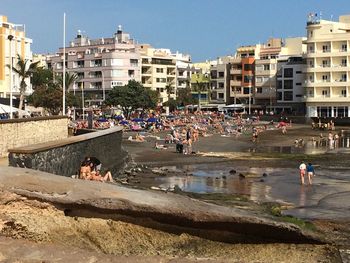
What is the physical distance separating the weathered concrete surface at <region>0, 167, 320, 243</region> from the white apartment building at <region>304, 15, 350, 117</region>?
287 ft

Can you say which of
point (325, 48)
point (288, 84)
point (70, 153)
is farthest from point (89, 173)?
point (288, 84)

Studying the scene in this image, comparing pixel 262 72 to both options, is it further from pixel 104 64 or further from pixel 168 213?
pixel 168 213

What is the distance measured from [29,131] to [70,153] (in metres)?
4.43

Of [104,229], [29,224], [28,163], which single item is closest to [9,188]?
[29,224]

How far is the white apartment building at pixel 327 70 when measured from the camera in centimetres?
9075

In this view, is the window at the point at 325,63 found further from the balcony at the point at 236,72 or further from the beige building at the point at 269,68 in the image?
the balcony at the point at 236,72

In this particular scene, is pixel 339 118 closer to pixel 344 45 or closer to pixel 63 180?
pixel 344 45

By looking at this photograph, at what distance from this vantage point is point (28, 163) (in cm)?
1466

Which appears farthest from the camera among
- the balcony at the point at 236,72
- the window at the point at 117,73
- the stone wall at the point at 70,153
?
the balcony at the point at 236,72

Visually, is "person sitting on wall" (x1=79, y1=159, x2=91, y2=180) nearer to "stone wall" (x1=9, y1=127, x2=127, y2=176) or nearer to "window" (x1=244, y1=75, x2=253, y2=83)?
"stone wall" (x1=9, y1=127, x2=127, y2=176)

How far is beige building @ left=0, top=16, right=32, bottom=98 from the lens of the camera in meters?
70.2

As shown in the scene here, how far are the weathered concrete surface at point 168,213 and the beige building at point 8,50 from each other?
62276mm

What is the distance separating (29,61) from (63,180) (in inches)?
2919

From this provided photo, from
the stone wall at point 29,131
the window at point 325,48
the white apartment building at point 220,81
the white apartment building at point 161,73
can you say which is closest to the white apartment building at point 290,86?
the window at point 325,48
